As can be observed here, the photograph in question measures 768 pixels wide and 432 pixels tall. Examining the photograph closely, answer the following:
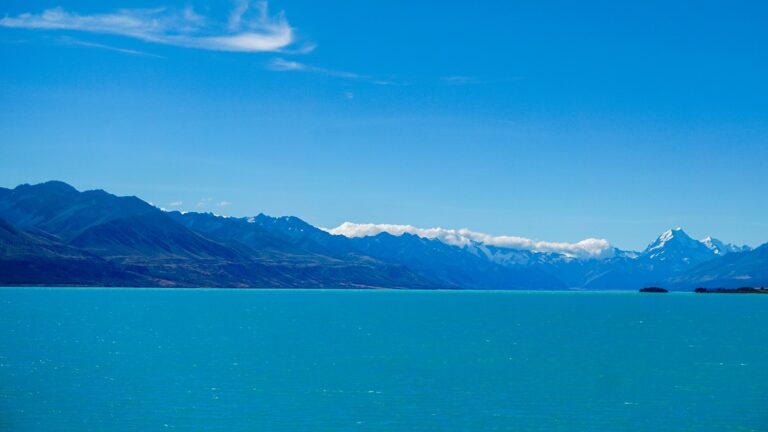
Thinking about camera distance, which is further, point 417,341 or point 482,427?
point 417,341

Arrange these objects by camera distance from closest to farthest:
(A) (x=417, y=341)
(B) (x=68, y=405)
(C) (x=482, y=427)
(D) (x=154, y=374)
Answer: (C) (x=482, y=427) → (B) (x=68, y=405) → (D) (x=154, y=374) → (A) (x=417, y=341)

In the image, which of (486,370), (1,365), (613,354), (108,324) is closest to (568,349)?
(613,354)

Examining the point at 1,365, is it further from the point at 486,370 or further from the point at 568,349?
the point at 568,349

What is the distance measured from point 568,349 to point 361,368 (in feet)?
139

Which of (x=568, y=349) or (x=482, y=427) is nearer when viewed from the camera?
(x=482, y=427)

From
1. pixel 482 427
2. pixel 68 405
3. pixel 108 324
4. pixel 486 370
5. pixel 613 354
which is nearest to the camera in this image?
pixel 482 427

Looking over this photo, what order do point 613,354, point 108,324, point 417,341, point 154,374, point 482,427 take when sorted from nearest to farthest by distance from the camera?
point 482,427 < point 154,374 < point 613,354 < point 417,341 < point 108,324

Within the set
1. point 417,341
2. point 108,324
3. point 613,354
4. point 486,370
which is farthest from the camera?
point 108,324

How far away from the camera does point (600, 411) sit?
66938mm

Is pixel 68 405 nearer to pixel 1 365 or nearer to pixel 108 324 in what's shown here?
pixel 1 365

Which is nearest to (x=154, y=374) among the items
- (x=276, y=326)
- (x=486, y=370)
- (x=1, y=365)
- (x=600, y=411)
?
(x=1, y=365)

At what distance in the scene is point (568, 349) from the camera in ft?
403

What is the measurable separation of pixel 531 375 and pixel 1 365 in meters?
58.6

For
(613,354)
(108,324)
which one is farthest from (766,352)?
(108,324)
